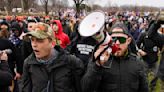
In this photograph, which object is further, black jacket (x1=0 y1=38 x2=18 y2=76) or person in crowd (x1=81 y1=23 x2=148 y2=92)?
black jacket (x1=0 y1=38 x2=18 y2=76)

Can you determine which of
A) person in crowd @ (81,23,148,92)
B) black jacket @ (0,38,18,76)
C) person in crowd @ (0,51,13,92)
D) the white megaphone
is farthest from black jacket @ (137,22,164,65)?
the white megaphone

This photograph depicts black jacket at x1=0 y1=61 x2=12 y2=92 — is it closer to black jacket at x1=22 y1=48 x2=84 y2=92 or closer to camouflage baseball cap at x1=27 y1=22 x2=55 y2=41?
black jacket at x1=22 y1=48 x2=84 y2=92

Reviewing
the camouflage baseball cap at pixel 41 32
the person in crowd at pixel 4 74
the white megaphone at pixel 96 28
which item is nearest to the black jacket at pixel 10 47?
the person in crowd at pixel 4 74

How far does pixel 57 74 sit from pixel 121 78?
652 millimetres

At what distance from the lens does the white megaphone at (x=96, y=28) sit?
3.32m

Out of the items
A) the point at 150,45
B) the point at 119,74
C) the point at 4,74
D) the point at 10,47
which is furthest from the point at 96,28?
the point at 150,45

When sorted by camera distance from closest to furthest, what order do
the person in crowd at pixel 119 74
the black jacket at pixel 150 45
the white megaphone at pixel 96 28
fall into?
the white megaphone at pixel 96 28 < the person in crowd at pixel 119 74 < the black jacket at pixel 150 45

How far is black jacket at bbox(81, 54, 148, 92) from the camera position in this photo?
3.84m

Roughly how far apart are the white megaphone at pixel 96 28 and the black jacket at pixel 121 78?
1.47ft

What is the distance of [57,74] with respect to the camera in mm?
3994

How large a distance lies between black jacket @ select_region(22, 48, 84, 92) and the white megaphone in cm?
63

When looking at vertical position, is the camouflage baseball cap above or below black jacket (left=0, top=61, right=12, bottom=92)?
above

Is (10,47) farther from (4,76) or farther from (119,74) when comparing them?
(119,74)

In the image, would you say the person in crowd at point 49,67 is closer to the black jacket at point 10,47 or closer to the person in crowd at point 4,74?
the person in crowd at point 4,74
